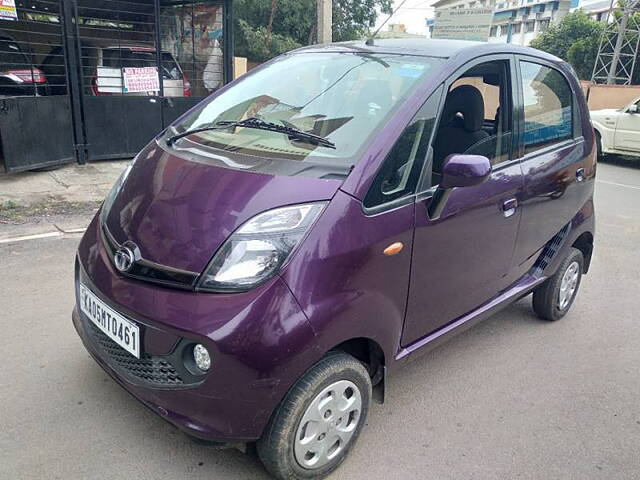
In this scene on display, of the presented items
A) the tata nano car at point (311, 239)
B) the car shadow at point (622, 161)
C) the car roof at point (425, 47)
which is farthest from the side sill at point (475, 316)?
the car shadow at point (622, 161)

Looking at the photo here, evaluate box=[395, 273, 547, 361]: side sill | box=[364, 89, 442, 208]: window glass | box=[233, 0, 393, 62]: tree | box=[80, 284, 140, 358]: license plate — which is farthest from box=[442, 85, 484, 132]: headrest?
box=[233, 0, 393, 62]: tree

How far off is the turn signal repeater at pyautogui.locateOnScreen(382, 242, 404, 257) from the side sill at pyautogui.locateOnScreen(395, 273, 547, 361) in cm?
54

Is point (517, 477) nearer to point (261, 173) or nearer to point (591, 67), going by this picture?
point (261, 173)

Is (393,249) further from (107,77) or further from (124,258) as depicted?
(107,77)

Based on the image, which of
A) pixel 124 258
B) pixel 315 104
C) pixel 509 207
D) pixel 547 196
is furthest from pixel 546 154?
pixel 124 258

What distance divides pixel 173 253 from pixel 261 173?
1.56 feet

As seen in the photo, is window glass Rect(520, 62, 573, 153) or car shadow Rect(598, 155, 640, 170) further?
car shadow Rect(598, 155, 640, 170)

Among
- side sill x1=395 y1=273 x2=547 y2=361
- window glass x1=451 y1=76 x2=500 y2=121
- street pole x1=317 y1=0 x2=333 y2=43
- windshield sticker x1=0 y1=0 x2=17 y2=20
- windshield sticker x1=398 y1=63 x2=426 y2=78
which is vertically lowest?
side sill x1=395 y1=273 x2=547 y2=361

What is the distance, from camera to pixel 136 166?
8.66 ft

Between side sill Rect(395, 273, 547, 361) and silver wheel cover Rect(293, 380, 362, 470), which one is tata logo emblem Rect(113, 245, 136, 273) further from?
side sill Rect(395, 273, 547, 361)

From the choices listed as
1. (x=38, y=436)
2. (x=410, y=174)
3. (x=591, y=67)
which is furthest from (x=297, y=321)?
(x=591, y=67)

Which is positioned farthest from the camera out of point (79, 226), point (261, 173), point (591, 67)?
point (591, 67)

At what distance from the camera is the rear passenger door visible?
A: 318cm

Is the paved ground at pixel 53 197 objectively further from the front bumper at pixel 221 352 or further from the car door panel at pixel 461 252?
the car door panel at pixel 461 252
